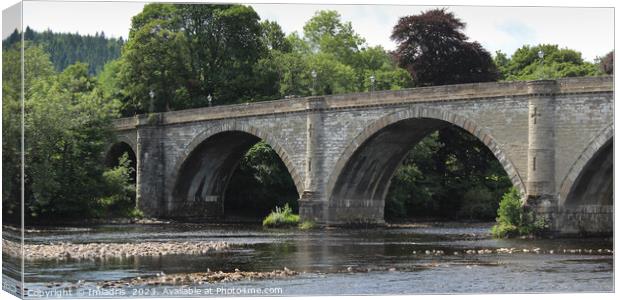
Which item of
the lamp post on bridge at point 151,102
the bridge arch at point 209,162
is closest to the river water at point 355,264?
the bridge arch at point 209,162

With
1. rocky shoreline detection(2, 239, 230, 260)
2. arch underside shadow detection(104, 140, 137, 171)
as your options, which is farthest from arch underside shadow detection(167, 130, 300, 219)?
rocky shoreline detection(2, 239, 230, 260)

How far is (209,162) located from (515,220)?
2736 centimetres

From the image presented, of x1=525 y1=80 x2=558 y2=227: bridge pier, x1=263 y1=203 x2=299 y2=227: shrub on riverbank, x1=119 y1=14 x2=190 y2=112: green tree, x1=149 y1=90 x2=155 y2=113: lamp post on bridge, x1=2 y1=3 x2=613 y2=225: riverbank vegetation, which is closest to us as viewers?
x1=525 y1=80 x2=558 y2=227: bridge pier

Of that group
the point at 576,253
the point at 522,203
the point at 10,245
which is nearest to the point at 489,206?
the point at 522,203

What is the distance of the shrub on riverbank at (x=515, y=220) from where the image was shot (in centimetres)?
4356

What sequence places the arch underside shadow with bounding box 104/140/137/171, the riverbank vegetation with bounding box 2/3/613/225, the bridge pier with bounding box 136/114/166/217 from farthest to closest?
the arch underside shadow with bounding box 104/140/137/171, the bridge pier with bounding box 136/114/166/217, the riverbank vegetation with bounding box 2/3/613/225

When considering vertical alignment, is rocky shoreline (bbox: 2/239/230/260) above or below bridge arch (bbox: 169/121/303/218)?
below

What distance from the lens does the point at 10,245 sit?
865 inches

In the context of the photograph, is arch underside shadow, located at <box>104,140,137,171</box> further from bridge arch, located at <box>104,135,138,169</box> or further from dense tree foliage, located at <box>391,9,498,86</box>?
dense tree foliage, located at <box>391,9,498,86</box>

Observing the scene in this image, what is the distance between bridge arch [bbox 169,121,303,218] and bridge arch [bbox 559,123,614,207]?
21.5m

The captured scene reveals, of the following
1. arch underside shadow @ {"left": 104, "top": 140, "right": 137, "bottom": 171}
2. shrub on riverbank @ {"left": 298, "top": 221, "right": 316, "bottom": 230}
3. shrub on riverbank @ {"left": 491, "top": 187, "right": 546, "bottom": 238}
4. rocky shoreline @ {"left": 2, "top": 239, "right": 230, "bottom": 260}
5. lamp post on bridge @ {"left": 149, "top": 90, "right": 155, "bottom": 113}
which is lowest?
rocky shoreline @ {"left": 2, "top": 239, "right": 230, "bottom": 260}

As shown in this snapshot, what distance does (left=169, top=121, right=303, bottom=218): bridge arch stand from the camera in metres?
63.2

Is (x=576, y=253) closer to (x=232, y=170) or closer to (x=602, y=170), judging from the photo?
(x=602, y=170)

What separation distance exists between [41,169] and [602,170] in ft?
70.3
